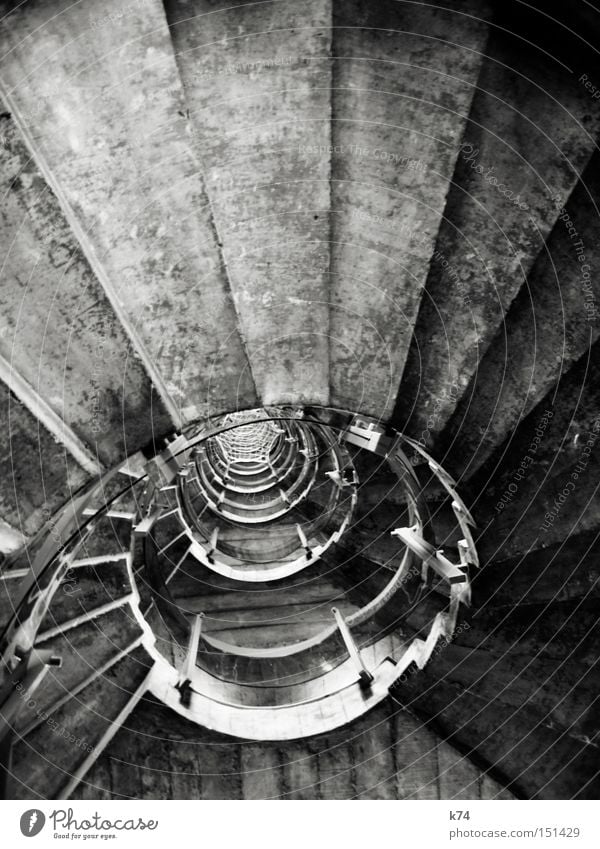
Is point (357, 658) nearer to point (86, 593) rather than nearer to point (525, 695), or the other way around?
point (525, 695)

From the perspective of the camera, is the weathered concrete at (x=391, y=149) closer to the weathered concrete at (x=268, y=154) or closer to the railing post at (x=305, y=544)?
the weathered concrete at (x=268, y=154)

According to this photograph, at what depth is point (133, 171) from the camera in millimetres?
4711

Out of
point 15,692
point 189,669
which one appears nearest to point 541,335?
point 15,692

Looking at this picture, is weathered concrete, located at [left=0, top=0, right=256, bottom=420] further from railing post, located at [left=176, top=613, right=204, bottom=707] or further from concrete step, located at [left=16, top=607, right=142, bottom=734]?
railing post, located at [left=176, top=613, right=204, bottom=707]

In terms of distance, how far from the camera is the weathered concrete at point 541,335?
5.03 metres

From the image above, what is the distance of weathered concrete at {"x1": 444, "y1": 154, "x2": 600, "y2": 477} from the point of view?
16.5ft

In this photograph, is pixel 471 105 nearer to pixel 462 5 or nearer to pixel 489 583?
pixel 462 5

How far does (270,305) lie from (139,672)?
4.09 metres

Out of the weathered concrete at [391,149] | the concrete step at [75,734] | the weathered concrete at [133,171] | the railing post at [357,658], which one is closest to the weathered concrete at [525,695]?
the railing post at [357,658]

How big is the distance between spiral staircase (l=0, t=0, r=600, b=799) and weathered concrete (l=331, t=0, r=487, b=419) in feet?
0.06

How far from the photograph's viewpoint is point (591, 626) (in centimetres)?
576

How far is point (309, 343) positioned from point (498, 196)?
182 cm

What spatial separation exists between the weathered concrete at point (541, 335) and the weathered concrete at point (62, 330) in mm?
2554
